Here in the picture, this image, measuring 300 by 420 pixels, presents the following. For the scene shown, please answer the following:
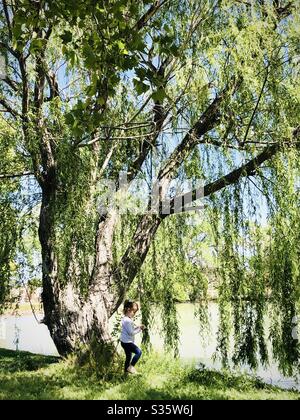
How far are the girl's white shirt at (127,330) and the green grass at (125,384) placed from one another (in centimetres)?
43

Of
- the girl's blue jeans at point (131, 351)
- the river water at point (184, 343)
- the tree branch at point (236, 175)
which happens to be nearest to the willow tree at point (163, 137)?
the tree branch at point (236, 175)

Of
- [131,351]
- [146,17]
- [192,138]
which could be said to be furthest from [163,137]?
[131,351]

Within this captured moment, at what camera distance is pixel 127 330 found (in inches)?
235

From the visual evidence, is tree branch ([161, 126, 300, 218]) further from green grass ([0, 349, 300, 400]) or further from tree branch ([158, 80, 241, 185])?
green grass ([0, 349, 300, 400])

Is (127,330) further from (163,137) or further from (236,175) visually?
(163,137)

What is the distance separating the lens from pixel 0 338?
1565cm

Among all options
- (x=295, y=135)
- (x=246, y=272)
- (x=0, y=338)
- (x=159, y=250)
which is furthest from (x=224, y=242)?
(x=0, y=338)

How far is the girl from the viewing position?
19.4ft

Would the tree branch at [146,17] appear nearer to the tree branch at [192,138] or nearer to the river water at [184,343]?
the tree branch at [192,138]

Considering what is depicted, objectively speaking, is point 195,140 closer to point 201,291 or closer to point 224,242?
point 224,242

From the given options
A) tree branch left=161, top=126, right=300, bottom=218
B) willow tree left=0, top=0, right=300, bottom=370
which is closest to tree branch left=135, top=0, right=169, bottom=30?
willow tree left=0, top=0, right=300, bottom=370

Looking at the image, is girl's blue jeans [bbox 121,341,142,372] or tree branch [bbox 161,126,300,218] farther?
girl's blue jeans [bbox 121,341,142,372]

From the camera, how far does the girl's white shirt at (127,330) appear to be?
19.5 feet
